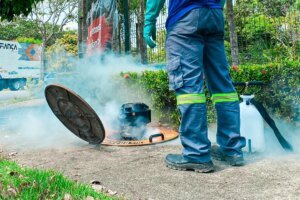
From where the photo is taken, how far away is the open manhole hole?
Answer: 372cm

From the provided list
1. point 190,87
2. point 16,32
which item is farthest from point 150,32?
point 16,32

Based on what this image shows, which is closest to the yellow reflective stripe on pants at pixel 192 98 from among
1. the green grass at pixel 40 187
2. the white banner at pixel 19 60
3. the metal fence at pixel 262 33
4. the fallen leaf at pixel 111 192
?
the fallen leaf at pixel 111 192

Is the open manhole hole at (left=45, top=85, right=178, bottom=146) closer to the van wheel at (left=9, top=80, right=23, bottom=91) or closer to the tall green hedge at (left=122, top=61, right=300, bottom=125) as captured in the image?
the tall green hedge at (left=122, top=61, right=300, bottom=125)

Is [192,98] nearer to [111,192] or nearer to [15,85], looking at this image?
[111,192]

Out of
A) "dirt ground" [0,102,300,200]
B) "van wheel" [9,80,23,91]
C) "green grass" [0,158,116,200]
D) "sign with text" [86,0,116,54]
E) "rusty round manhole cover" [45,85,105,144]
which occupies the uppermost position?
"sign with text" [86,0,116,54]

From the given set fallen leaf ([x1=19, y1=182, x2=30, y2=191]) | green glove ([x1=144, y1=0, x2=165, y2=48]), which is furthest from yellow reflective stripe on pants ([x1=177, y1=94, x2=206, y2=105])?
fallen leaf ([x1=19, y1=182, x2=30, y2=191])

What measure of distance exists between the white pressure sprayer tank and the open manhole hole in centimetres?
110

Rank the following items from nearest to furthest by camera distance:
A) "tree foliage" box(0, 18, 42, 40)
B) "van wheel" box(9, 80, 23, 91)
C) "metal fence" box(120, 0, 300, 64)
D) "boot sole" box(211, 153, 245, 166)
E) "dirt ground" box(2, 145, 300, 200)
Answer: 1. "dirt ground" box(2, 145, 300, 200)
2. "boot sole" box(211, 153, 245, 166)
3. "metal fence" box(120, 0, 300, 64)
4. "van wheel" box(9, 80, 23, 91)
5. "tree foliage" box(0, 18, 42, 40)

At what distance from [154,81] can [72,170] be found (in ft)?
8.27

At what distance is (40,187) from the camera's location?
2148 mm

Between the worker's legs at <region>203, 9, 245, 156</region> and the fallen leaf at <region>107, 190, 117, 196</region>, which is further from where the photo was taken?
the worker's legs at <region>203, 9, 245, 156</region>

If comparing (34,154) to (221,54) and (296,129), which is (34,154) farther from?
(296,129)

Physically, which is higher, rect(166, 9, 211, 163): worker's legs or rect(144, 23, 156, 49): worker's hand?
rect(144, 23, 156, 49): worker's hand

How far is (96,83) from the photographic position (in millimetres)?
6512
